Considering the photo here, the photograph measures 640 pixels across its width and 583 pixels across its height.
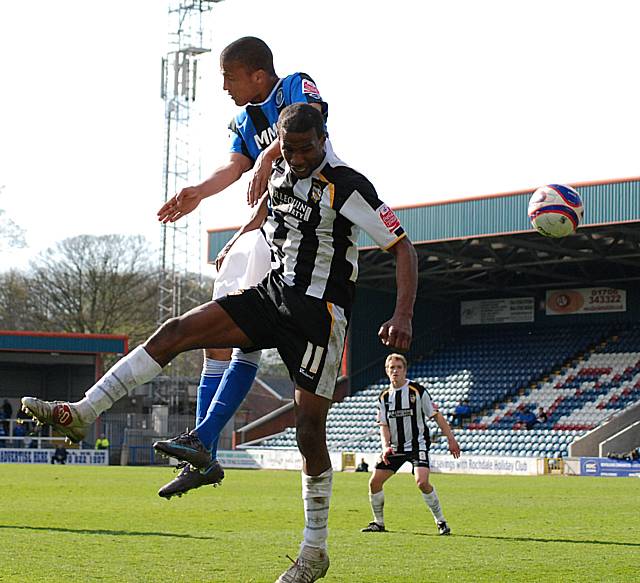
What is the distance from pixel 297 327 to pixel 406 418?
8103 millimetres

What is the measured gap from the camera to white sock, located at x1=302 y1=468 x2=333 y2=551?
5988 mm

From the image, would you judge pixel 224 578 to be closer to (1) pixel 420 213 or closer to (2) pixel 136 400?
(1) pixel 420 213

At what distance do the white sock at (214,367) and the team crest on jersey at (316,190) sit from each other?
1287mm

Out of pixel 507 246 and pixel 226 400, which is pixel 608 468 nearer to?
pixel 507 246

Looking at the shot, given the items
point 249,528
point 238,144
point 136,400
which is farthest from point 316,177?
point 136,400

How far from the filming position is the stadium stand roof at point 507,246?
3288 centimetres

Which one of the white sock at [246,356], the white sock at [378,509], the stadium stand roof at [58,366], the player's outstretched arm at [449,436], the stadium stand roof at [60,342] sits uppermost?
the stadium stand roof at [60,342]

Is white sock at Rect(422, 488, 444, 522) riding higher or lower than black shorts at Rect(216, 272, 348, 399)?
lower

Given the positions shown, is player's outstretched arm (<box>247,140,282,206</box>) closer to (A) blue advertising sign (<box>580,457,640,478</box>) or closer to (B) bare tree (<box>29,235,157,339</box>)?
(A) blue advertising sign (<box>580,457,640,478</box>)

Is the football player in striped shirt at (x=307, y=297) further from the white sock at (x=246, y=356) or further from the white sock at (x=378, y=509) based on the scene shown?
the white sock at (x=378, y=509)

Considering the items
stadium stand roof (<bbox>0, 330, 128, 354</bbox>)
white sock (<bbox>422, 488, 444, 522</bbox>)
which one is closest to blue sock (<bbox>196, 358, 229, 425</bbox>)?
white sock (<bbox>422, 488, 444, 522</bbox>)

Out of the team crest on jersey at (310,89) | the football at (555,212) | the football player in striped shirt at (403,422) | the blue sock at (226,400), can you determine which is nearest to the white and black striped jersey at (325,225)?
the team crest on jersey at (310,89)

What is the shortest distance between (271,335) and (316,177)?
869mm

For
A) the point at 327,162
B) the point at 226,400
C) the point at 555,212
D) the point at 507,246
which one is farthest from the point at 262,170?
the point at 507,246
